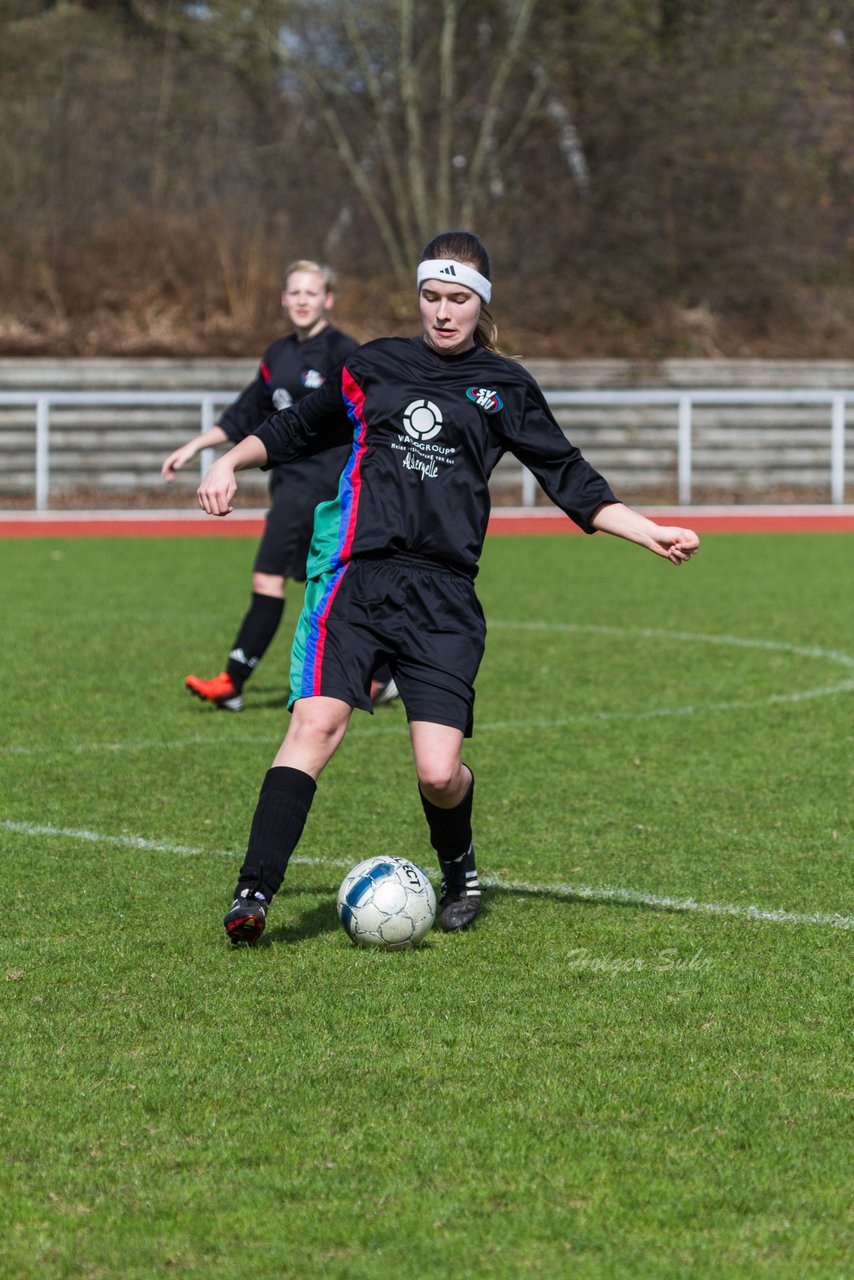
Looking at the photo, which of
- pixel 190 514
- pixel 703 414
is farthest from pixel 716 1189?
pixel 703 414

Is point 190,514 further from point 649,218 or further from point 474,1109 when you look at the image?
point 474,1109

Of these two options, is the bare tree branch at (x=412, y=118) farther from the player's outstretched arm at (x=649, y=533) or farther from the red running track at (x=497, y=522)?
the player's outstretched arm at (x=649, y=533)

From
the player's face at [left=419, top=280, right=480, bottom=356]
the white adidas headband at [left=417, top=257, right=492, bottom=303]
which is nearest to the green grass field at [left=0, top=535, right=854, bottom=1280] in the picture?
the player's face at [left=419, top=280, right=480, bottom=356]

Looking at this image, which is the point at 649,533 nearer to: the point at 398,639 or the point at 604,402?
the point at 398,639

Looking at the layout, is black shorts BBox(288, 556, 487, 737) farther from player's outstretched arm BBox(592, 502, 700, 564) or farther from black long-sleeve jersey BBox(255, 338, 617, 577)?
player's outstretched arm BBox(592, 502, 700, 564)

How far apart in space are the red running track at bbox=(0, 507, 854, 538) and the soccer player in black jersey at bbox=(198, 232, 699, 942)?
1490 centimetres

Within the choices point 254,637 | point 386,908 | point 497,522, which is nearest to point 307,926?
point 386,908

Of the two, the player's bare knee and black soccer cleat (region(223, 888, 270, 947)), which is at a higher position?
the player's bare knee

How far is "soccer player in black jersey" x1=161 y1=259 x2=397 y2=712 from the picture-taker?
8570mm

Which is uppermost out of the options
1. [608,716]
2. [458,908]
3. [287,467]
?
[287,467]

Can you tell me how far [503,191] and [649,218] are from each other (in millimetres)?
2726

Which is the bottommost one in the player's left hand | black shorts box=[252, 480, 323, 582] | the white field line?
the white field line

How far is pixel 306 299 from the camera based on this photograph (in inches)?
334

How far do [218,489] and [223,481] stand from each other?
3cm
